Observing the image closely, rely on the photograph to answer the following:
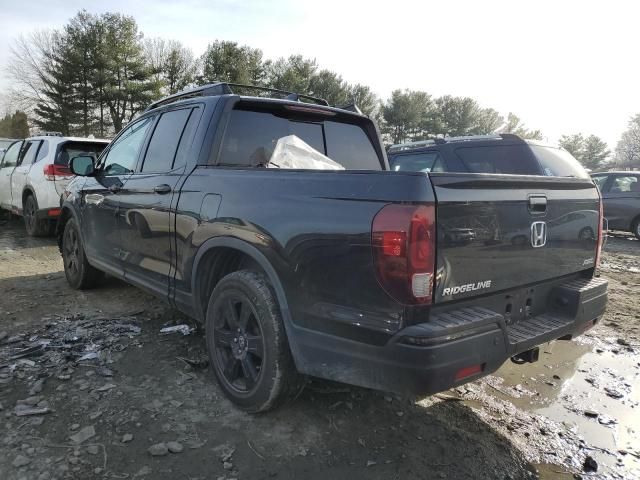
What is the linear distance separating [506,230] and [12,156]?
33.6 feet

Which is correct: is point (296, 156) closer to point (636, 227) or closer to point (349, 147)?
point (349, 147)

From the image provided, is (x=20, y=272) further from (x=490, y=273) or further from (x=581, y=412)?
(x=581, y=412)

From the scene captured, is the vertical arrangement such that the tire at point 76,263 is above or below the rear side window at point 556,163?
below

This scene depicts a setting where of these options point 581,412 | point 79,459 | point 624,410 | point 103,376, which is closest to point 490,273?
point 581,412

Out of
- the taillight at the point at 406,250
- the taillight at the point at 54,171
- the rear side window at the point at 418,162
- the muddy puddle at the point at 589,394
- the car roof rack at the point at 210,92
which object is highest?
the car roof rack at the point at 210,92

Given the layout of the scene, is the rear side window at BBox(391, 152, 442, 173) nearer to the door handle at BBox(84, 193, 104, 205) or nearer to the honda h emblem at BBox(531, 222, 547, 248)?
the door handle at BBox(84, 193, 104, 205)

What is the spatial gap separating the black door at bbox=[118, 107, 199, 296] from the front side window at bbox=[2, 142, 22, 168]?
6786 mm

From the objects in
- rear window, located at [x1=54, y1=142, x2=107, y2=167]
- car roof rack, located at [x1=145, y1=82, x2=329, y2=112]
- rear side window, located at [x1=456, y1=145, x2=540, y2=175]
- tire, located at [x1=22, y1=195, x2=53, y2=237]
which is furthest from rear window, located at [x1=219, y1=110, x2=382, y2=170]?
tire, located at [x1=22, y1=195, x2=53, y2=237]

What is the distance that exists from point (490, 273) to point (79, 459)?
2.28m

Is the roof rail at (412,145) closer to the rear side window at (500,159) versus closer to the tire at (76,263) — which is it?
the rear side window at (500,159)

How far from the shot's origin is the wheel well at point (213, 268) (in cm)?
300

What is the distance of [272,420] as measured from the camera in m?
2.78

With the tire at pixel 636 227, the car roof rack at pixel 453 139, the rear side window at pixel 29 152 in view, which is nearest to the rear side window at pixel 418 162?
the car roof rack at pixel 453 139

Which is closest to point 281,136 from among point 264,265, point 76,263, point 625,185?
point 264,265
